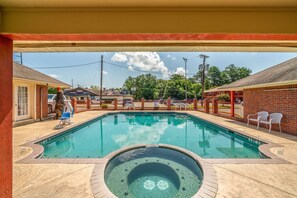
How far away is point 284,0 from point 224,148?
20.7 ft

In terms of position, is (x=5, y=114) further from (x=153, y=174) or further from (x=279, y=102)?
(x=279, y=102)

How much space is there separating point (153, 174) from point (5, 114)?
3783mm

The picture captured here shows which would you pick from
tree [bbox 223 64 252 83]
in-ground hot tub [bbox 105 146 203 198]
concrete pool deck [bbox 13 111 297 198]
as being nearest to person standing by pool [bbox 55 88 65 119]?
concrete pool deck [bbox 13 111 297 198]

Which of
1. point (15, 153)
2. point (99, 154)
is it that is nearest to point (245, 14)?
point (99, 154)

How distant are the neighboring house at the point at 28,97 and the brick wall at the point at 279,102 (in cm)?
1410

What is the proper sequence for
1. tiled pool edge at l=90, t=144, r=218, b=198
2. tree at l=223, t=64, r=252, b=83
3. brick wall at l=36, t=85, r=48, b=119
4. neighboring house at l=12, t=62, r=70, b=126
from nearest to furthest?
tiled pool edge at l=90, t=144, r=218, b=198, neighboring house at l=12, t=62, r=70, b=126, brick wall at l=36, t=85, r=48, b=119, tree at l=223, t=64, r=252, b=83

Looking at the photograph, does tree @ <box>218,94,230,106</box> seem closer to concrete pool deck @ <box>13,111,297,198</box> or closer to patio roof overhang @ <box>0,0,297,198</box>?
concrete pool deck @ <box>13,111,297,198</box>

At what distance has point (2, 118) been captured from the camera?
1704 mm

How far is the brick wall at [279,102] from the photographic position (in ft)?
24.0

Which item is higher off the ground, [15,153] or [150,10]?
[150,10]

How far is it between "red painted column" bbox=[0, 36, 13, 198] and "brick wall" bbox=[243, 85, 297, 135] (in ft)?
32.9

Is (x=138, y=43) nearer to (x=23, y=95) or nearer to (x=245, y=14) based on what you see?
(x=245, y=14)

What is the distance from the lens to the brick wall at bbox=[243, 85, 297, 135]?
24.0 feet

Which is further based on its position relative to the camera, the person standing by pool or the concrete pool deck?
the person standing by pool
